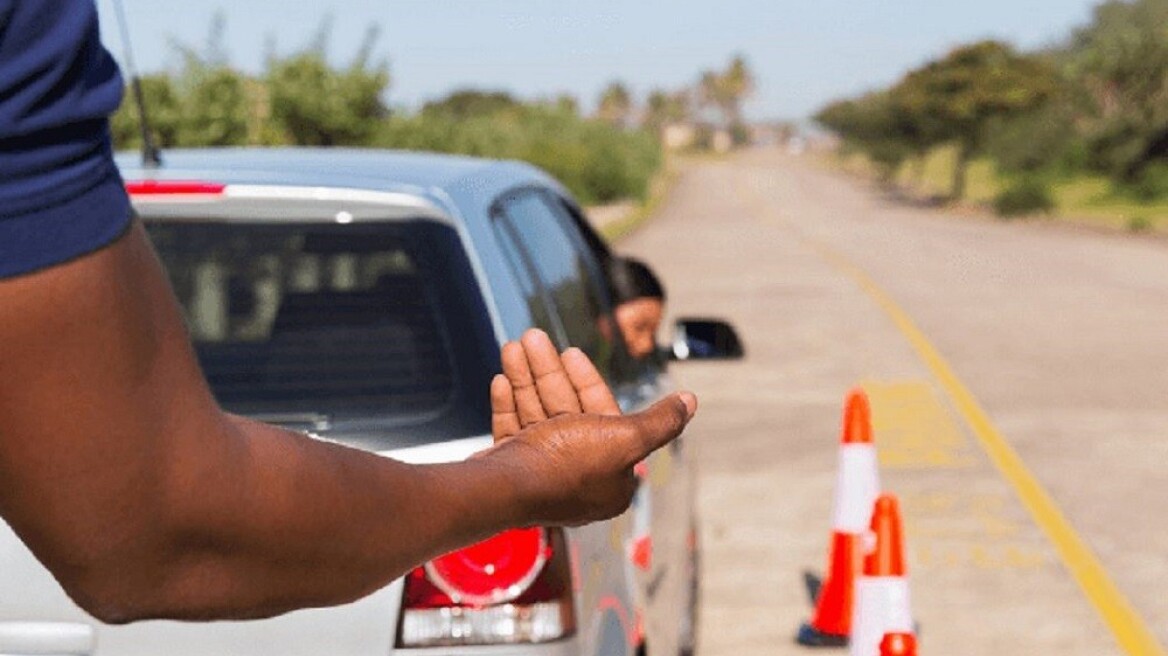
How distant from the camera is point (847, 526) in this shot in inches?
275

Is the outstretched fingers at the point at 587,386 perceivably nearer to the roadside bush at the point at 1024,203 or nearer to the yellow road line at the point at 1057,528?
the yellow road line at the point at 1057,528

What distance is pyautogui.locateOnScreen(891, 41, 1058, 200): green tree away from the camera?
7212 centimetres

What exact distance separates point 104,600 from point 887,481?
917 cm

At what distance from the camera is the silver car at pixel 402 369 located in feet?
9.48

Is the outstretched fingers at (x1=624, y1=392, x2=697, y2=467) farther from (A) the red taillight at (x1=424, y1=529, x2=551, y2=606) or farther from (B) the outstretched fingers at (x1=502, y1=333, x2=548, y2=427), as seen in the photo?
(A) the red taillight at (x1=424, y1=529, x2=551, y2=606)

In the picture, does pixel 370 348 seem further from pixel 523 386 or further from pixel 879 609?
pixel 879 609

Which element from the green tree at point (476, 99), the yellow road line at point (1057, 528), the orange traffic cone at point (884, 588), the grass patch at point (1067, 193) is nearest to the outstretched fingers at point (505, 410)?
the orange traffic cone at point (884, 588)

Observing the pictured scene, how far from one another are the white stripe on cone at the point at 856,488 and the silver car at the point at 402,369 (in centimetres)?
248

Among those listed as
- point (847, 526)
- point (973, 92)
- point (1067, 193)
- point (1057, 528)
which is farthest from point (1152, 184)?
point (847, 526)

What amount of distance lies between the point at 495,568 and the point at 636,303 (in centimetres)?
219

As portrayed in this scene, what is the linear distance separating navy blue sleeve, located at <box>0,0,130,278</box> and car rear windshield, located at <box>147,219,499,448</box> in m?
2.06

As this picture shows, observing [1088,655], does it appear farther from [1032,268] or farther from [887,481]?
[1032,268]

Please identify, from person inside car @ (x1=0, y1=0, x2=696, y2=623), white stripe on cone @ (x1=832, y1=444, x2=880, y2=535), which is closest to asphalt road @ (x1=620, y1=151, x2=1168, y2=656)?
white stripe on cone @ (x1=832, y1=444, x2=880, y2=535)

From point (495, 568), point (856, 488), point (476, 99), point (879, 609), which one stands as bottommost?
point (476, 99)
